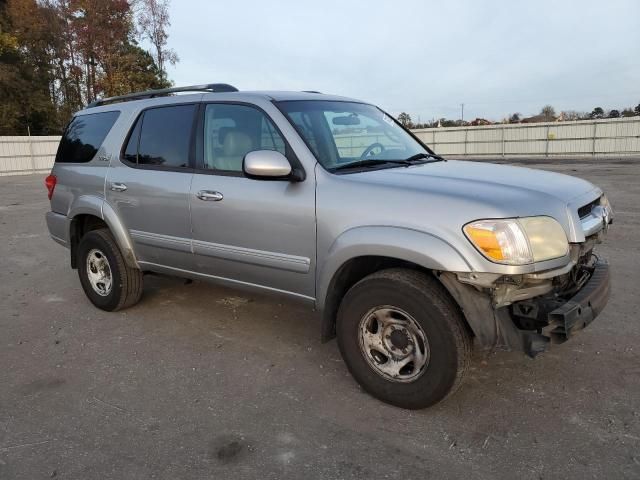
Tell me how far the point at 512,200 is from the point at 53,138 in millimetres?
29076

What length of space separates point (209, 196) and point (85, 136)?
2.07 metres

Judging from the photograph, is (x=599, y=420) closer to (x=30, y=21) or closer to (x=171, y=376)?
(x=171, y=376)

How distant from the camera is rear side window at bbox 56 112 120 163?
16.0 feet

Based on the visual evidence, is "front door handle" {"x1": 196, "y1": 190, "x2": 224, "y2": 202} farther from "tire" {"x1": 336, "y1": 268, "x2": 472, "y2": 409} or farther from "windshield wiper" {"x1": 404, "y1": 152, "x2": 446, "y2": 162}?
"windshield wiper" {"x1": 404, "y1": 152, "x2": 446, "y2": 162}

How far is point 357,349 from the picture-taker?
126 inches

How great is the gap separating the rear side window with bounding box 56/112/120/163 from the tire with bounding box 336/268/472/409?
3.05m

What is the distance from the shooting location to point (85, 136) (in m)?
5.10

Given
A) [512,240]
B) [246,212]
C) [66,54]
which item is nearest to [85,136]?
[246,212]

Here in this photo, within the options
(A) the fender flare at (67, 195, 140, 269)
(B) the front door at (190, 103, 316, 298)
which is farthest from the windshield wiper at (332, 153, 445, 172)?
(A) the fender flare at (67, 195, 140, 269)

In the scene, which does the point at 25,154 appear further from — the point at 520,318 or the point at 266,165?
the point at 520,318

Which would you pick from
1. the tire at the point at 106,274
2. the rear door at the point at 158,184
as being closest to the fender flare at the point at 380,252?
the rear door at the point at 158,184

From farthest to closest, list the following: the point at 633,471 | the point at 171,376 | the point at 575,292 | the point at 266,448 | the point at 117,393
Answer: the point at 171,376 → the point at 117,393 → the point at 575,292 → the point at 266,448 → the point at 633,471

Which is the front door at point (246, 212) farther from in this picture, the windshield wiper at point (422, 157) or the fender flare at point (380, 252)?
the windshield wiper at point (422, 157)

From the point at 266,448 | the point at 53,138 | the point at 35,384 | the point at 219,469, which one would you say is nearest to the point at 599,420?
the point at 266,448
